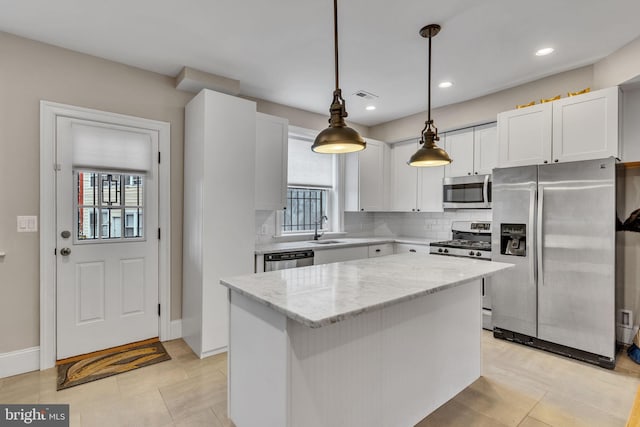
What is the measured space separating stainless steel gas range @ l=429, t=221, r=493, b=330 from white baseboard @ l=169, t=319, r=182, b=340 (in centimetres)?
304

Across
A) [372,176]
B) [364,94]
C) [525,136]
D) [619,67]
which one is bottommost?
[372,176]

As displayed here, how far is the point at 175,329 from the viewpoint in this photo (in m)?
3.41

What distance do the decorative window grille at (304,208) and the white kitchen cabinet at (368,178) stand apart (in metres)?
0.40

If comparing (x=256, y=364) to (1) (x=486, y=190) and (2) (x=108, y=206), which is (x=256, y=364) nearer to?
(2) (x=108, y=206)

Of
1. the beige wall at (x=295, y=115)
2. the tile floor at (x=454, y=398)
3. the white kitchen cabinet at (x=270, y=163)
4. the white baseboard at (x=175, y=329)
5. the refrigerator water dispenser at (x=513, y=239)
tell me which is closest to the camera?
the tile floor at (x=454, y=398)

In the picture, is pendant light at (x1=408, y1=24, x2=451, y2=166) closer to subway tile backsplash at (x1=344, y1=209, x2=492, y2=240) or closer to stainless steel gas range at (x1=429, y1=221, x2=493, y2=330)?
stainless steel gas range at (x1=429, y1=221, x2=493, y2=330)

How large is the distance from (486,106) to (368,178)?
68.8 inches

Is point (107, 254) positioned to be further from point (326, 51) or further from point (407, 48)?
point (407, 48)

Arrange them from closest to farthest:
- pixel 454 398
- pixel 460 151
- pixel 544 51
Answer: pixel 454 398, pixel 544 51, pixel 460 151

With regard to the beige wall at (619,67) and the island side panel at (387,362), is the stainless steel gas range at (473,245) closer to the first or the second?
the island side panel at (387,362)

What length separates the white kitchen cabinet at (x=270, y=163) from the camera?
11.7 ft

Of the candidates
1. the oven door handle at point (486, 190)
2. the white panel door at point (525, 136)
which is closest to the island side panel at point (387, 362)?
the white panel door at point (525, 136)

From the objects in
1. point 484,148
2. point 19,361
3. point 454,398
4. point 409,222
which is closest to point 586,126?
point 484,148

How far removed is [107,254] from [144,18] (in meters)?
2.06
